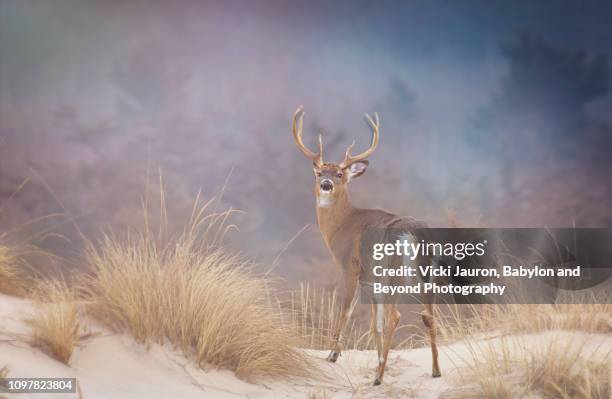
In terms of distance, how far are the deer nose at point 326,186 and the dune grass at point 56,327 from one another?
2.80 m

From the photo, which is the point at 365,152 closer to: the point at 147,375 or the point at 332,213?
the point at 332,213

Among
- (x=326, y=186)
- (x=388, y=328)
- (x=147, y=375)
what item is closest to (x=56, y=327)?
(x=147, y=375)

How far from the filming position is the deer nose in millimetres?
6812

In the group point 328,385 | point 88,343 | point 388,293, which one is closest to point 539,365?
point 388,293

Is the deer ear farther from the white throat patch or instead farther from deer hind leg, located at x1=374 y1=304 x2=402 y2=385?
deer hind leg, located at x1=374 y1=304 x2=402 y2=385

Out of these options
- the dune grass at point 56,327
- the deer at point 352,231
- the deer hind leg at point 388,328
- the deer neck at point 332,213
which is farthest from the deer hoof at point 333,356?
the dune grass at point 56,327

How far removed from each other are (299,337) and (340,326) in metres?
0.54

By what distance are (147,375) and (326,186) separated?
9.36 feet

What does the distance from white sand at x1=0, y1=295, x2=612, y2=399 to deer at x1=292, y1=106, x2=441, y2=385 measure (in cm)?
27

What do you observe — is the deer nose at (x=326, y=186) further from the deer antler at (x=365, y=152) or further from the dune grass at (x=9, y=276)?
the dune grass at (x=9, y=276)

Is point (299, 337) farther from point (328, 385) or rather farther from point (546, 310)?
point (546, 310)

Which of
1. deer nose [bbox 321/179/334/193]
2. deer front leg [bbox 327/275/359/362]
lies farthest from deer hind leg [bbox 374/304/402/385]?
deer nose [bbox 321/179/334/193]

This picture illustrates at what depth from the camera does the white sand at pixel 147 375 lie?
4.46m

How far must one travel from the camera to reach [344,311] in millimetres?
6398
